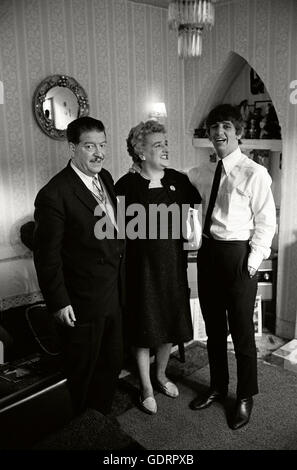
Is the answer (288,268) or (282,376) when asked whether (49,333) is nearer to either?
(282,376)

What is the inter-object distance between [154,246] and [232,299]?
53 centimetres

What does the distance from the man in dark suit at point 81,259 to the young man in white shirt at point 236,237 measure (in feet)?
1.81

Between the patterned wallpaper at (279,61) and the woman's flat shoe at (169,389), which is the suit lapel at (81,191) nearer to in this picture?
the woman's flat shoe at (169,389)

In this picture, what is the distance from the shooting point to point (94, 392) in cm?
249

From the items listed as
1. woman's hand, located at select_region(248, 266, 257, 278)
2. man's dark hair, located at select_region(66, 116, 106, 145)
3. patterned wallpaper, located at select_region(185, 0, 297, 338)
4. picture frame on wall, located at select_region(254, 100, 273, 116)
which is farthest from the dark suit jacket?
picture frame on wall, located at select_region(254, 100, 273, 116)

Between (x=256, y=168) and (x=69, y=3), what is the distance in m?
2.45

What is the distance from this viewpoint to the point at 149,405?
271cm

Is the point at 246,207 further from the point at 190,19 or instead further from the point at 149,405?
the point at 149,405

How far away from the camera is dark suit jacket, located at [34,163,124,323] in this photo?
2133 millimetres

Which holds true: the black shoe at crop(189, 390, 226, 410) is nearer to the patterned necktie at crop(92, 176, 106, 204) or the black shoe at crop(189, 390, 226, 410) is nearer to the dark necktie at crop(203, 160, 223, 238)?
the dark necktie at crop(203, 160, 223, 238)

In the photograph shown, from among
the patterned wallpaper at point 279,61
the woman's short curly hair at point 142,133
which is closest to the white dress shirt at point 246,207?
the woman's short curly hair at point 142,133

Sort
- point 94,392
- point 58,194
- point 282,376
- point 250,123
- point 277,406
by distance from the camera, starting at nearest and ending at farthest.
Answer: point 58,194 < point 94,392 < point 277,406 < point 282,376 < point 250,123
